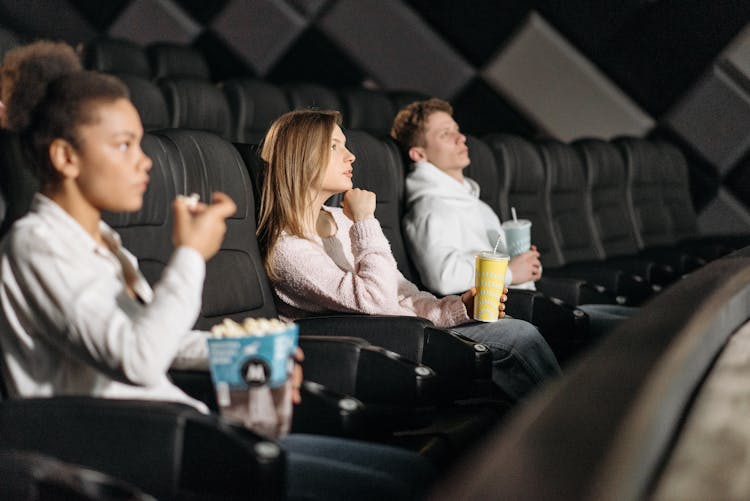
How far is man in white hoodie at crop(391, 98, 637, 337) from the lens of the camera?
83.8 inches

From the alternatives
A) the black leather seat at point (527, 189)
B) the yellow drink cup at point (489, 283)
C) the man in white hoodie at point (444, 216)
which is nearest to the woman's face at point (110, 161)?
the yellow drink cup at point (489, 283)

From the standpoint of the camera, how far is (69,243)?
1.04 metres

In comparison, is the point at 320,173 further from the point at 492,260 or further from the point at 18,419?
the point at 18,419

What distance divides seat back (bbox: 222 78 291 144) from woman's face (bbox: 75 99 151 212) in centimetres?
269

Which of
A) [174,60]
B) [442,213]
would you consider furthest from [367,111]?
[442,213]

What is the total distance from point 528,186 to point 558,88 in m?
2.02

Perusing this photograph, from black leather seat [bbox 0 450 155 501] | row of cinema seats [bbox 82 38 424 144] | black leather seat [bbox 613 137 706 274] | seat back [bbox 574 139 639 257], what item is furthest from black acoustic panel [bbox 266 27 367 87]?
black leather seat [bbox 0 450 155 501]

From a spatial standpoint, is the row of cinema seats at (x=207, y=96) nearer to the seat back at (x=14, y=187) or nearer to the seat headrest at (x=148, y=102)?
the seat headrest at (x=148, y=102)

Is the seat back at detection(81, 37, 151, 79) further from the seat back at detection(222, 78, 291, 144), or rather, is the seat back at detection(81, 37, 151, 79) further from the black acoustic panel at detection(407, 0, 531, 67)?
the black acoustic panel at detection(407, 0, 531, 67)

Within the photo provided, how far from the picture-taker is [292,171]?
170 centimetres

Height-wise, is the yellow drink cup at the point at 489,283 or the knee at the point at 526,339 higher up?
the yellow drink cup at the point at 489,283

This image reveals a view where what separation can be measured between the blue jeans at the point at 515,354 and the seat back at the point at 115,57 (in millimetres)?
2739

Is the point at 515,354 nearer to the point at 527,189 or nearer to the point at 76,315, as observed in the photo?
the point at 76,315

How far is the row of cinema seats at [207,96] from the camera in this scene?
3393 millimetres
